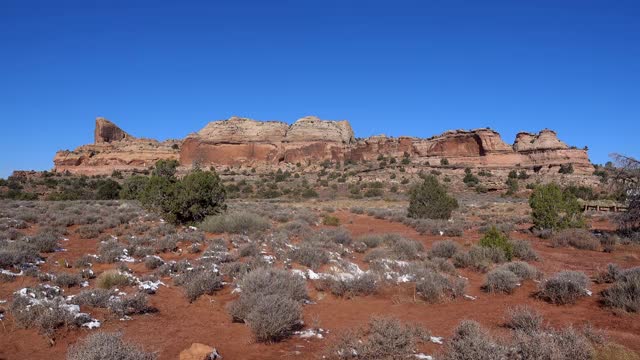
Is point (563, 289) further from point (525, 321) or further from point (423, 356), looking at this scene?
point (423, 356)

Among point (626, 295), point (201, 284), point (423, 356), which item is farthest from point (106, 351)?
point (626, 295)

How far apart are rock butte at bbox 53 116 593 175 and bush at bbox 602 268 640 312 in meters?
65.8

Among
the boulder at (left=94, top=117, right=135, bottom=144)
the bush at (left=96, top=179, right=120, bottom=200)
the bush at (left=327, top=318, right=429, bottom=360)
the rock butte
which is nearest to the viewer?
the bush at (left=327, top=318, right=429, bottom=360)

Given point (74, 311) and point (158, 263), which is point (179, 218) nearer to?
point (158, 263)

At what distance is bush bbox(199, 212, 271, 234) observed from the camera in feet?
49.8

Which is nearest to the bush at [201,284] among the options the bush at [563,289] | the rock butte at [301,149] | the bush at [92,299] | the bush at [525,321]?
the bush at [92,299]

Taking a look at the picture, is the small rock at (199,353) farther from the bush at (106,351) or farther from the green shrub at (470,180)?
the green shrub at (470,180)

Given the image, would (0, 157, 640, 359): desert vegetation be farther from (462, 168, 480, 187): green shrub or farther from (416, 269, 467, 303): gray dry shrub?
(462, 168, 480, 187): green shrub

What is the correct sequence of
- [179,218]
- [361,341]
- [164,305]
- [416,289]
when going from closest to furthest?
[361,341]
[164,305]
[416,289]
[179,218]

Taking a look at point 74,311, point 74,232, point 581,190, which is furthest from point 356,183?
point 74,311

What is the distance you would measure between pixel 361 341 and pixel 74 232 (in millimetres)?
13132

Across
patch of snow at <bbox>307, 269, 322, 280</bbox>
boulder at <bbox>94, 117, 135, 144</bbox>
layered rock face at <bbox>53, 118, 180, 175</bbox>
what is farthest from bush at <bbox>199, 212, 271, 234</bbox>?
boulder at <bbox>94, 117, 135, 144</bbox>

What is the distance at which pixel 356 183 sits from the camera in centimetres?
5497

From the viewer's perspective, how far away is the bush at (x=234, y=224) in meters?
15.2
